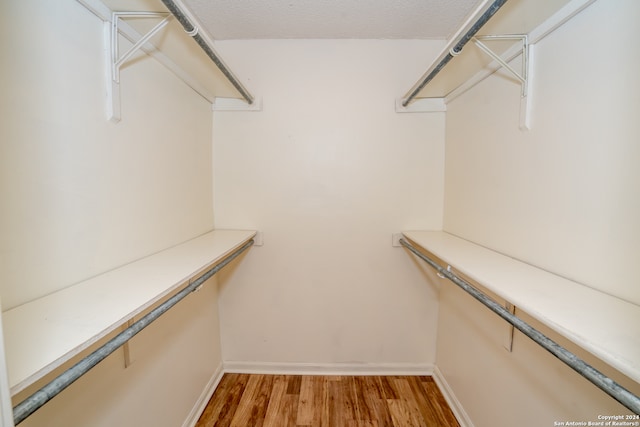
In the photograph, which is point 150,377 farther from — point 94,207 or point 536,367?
point 536,367

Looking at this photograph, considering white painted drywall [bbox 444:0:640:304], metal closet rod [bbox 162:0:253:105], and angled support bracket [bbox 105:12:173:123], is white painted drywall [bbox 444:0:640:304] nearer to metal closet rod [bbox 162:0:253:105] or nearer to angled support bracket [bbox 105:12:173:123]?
metal closet rod [bbox 162:0:253:105]

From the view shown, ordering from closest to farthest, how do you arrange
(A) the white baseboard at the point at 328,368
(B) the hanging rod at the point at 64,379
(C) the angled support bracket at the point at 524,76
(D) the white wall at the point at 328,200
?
(B) the hanging rod at the point at 64,379
(C) the angled support bracket at the point at 524,76
(D) the white wall at the point at 328,200
(A) the white baseboard at the point at 328,368

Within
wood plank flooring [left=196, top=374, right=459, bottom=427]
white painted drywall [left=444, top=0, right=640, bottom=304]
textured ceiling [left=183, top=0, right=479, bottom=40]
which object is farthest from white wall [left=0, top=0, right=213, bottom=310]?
white painted drywall [left=444, top=0, right=640, bottom=304]

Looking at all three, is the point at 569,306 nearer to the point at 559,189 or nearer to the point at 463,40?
the point at 559,189

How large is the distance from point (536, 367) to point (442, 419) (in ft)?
2.77

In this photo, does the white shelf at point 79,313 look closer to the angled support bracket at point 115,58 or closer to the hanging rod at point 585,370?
the angled support bracket at point 115,58

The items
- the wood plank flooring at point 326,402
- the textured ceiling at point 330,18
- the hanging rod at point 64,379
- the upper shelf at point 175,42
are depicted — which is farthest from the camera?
the wood plank flooring at point 326,402

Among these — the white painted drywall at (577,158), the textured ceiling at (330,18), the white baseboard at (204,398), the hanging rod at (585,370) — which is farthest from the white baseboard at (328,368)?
the textured ceiling at (330,18)

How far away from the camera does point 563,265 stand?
902mm

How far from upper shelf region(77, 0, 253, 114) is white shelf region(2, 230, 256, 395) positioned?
88 centimetres

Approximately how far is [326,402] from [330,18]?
2.48 meters

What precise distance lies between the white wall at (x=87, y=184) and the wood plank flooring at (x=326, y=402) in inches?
13.2

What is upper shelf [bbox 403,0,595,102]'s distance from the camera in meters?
0.90

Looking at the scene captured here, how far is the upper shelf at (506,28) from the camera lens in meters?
0.90
